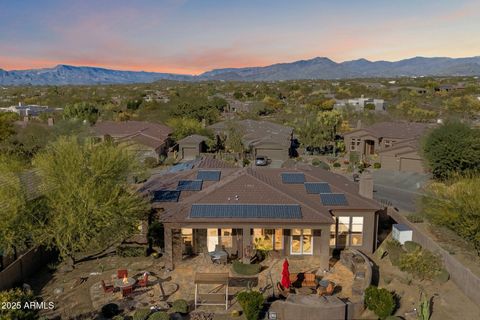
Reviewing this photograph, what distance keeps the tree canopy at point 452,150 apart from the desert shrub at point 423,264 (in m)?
20.7

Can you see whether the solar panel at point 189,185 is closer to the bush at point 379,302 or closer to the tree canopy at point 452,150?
the bush at point 379,302

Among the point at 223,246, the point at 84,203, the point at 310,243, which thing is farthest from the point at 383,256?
the point at 84,203

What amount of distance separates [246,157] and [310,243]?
33.3 m

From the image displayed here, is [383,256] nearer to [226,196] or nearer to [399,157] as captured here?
[226,196]

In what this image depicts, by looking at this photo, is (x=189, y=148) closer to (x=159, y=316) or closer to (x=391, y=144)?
(x=391, y=144)

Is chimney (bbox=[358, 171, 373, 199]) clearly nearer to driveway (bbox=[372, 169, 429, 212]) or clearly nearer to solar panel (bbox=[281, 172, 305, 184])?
solar panel (bbox=[281, 172, 305, 184])

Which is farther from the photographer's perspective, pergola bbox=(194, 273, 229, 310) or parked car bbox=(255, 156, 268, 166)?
parked car bbox=(255, 156, 268, 166)

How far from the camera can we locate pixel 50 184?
2272 centimetres

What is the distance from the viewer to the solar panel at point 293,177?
94.3 ft

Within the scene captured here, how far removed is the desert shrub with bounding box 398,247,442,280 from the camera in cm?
2294

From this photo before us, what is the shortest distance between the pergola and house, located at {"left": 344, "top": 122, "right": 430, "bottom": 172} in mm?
37761

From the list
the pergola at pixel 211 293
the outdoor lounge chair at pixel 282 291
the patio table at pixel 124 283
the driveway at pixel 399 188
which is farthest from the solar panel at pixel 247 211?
the driveway at pixel 399 188

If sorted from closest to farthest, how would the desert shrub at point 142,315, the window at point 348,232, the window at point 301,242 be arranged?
the desert shrub at point 142,315, the window at point 301,242, the window at point 348,232

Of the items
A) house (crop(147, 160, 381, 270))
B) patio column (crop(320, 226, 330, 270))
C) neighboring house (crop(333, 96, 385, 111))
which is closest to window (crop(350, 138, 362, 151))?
house (crop(147, 160, 381, 270))
